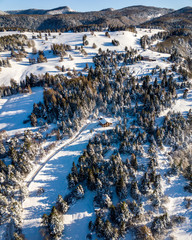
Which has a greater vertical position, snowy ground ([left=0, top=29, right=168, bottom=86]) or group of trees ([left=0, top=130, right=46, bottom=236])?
snowy ground ([left=0, top=29, right=168, bottom=86])

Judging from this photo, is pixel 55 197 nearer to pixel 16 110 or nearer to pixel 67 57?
pixel 16 110

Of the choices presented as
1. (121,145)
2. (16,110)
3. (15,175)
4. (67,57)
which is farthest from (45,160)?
(67,57)

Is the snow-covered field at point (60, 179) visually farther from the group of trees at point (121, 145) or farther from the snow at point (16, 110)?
the group of trees at point (121, 145)

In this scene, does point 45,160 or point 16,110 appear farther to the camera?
point 16,110

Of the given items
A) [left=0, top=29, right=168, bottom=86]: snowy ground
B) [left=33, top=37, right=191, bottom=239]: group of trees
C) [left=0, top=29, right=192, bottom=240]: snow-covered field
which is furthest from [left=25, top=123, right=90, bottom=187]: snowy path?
[left=0, top=29, right=168, bottom=86]: snowy ground

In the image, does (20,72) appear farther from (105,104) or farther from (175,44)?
(175,44)

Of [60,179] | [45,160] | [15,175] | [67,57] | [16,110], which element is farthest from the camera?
[67,57]

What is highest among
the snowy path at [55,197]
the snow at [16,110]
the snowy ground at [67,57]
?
the snowy ground at [67,57]

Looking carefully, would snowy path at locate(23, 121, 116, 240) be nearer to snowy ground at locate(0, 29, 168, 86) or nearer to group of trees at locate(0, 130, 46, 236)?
group of trees at locate(0, 130, 46, 236)

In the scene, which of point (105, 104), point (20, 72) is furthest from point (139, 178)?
point (20, 72)

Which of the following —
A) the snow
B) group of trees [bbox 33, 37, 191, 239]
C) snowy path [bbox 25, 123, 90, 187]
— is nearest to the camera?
group of trees [bbox 33, 37, 191, 239]

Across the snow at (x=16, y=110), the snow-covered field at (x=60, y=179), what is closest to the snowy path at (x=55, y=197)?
the snow-covered field at (x=60, y=179)
